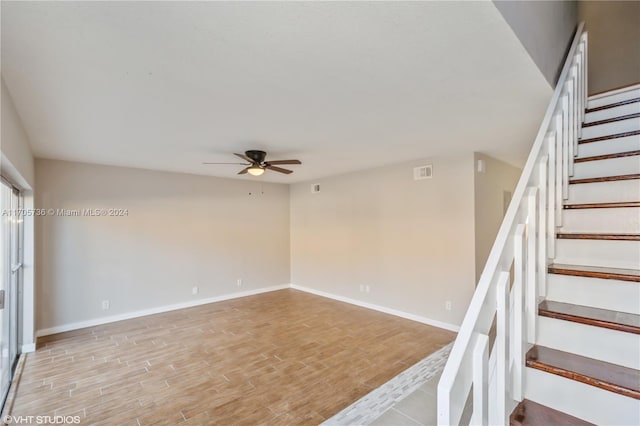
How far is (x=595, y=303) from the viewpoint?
155cm

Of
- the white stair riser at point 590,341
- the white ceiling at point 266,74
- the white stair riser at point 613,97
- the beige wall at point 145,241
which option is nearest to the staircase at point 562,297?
the white stair riser at point 590,341

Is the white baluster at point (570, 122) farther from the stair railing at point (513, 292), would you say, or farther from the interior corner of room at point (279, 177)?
the interior corner of room at point (279, 177)

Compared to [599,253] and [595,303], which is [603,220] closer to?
[599,253]

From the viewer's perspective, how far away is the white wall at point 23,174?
204 cm

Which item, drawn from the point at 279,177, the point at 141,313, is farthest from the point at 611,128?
the point at 141,313

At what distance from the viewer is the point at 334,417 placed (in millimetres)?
2307

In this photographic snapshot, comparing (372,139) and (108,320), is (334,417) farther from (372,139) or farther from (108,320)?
(108,320)

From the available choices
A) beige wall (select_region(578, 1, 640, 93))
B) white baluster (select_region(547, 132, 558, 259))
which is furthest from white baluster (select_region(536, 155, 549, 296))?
beige wall (select_region(578, 1, 640, 93))

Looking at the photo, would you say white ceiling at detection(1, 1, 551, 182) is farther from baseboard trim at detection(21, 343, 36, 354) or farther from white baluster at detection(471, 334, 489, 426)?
baseboard trim at detection(21, 343, 36, 354)

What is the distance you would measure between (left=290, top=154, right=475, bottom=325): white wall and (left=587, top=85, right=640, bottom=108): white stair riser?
56.1 inches

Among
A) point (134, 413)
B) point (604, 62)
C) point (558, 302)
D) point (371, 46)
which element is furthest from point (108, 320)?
point (604, 62)

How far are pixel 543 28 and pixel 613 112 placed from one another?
1147 millimetres

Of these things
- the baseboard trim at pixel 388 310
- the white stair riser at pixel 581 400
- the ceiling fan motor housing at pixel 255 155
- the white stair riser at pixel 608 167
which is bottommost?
the baseboard trim at pixel 388 310

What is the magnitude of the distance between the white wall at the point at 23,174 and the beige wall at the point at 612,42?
6.19m
